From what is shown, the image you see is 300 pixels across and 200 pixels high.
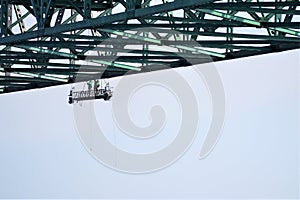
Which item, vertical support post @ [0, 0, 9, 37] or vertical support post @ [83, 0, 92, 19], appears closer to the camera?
vertical support post @ [83, 0, 92, 19]

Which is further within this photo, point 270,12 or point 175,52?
point 175,52

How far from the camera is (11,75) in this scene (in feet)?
129

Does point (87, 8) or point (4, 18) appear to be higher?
point (4, 18)

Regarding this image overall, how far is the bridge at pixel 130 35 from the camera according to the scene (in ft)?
90.9

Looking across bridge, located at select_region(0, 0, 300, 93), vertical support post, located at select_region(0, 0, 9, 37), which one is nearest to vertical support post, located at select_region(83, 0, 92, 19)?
bridge, located at select_region(0, 0, 300, 93)

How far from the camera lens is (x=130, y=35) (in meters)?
31.2

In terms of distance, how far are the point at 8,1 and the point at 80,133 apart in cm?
2046

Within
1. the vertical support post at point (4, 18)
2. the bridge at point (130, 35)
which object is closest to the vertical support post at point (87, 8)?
the bridge at point (130, 35)

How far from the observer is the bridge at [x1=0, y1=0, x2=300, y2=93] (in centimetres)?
2770

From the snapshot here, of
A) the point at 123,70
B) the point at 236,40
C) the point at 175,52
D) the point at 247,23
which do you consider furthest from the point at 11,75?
the point at 247,23

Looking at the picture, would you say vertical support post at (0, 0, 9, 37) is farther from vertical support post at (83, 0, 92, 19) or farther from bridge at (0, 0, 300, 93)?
vertical support post at (83, 0, 92, 19)

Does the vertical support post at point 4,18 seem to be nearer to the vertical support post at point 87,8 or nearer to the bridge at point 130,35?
the bridge at point 130,35

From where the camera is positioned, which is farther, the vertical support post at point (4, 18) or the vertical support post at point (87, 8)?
the vertical support post at point (4, 18)

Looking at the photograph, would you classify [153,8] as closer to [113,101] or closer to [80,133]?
[113,101]
